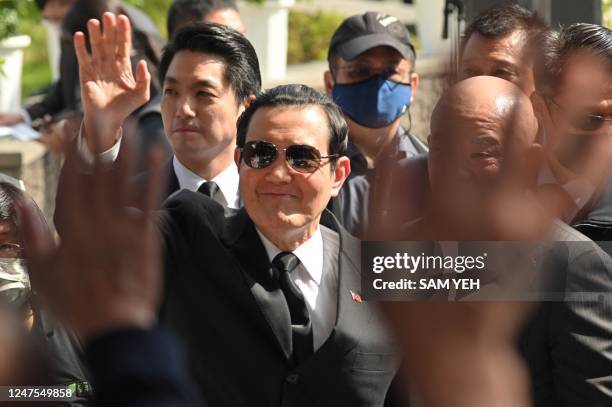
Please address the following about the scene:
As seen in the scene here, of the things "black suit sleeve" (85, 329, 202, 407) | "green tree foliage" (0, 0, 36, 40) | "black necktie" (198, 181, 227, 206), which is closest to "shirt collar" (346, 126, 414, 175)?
"black necktie" (198, 181, 227, 206)

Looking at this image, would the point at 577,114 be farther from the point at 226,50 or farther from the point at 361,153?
Result: the point at 226,50

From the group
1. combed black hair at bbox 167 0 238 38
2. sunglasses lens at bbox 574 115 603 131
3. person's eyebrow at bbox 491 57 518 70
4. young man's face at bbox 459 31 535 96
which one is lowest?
sunglasses lens at bbox 574 115 603 131

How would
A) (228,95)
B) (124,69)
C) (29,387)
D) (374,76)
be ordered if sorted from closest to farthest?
1. (29,387)
2. (124,69)
3. (228,95)
4. (374,76)

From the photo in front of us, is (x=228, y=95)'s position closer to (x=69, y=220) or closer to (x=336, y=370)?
(x=336, y=370)

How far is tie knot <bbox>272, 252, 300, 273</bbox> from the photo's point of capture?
9.73ft

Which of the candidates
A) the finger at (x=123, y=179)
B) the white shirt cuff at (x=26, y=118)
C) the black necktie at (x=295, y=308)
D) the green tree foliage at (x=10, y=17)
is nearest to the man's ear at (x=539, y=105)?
the black necktie at (x=295, y=308)

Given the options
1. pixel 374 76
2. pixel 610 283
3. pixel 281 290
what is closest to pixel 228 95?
pixel 374 76

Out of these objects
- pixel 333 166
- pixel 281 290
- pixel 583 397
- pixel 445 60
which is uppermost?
pixel 445 60

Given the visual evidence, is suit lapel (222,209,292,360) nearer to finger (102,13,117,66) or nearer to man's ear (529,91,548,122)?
finger (102,13,117,66)

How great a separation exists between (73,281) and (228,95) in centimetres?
257

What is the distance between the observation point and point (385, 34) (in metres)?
4.47

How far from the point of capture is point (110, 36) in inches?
120

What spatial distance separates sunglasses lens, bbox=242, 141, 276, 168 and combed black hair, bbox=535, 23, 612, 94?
0.67m

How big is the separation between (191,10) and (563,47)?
235 centimetres
